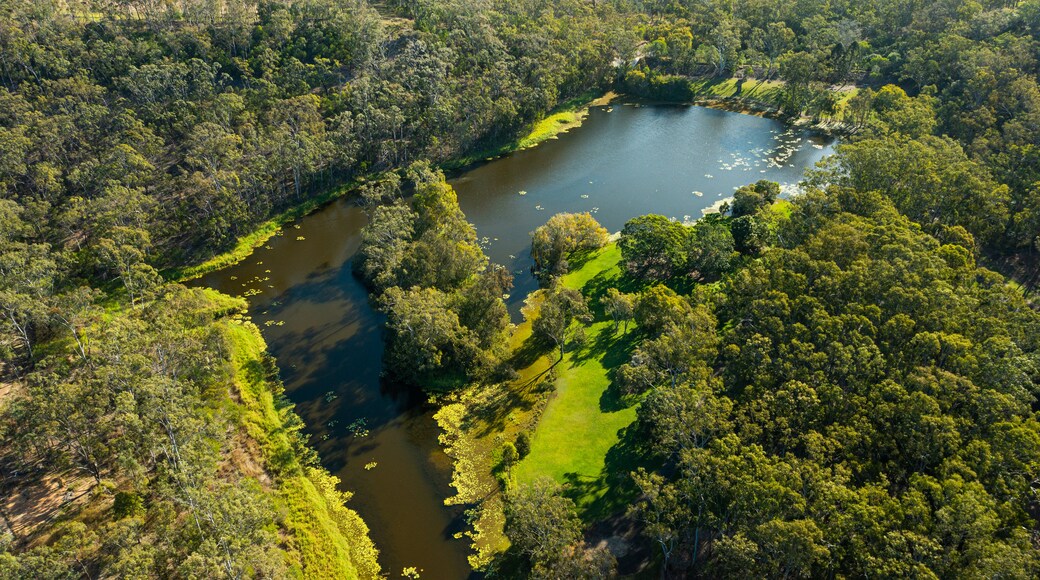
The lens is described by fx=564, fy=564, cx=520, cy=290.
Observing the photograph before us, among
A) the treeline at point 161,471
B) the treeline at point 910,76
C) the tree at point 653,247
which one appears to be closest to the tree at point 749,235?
the tree at point 653,247

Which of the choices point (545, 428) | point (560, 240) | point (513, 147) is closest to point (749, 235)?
point (560, 240)

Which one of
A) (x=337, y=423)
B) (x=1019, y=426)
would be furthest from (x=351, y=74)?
(x=1019, y=426)

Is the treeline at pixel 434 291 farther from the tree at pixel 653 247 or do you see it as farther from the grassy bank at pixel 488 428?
the tree at pixel 653 247

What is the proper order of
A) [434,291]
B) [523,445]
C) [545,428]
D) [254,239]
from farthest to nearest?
[254,239] → [434,291] → [545,428] → [523,445]

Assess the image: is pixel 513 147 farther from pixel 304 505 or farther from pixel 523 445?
pixel 304 505

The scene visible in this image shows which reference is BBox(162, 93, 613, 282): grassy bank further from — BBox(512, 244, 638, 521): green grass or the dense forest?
BBox(512, 244, 638, 521): green grass

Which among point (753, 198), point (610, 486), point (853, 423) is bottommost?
point (610, 486)

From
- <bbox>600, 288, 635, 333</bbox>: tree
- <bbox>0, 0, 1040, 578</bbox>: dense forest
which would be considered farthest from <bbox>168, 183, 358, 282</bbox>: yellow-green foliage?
<bbox>600, 288, 635, 333</bbox>: tree
